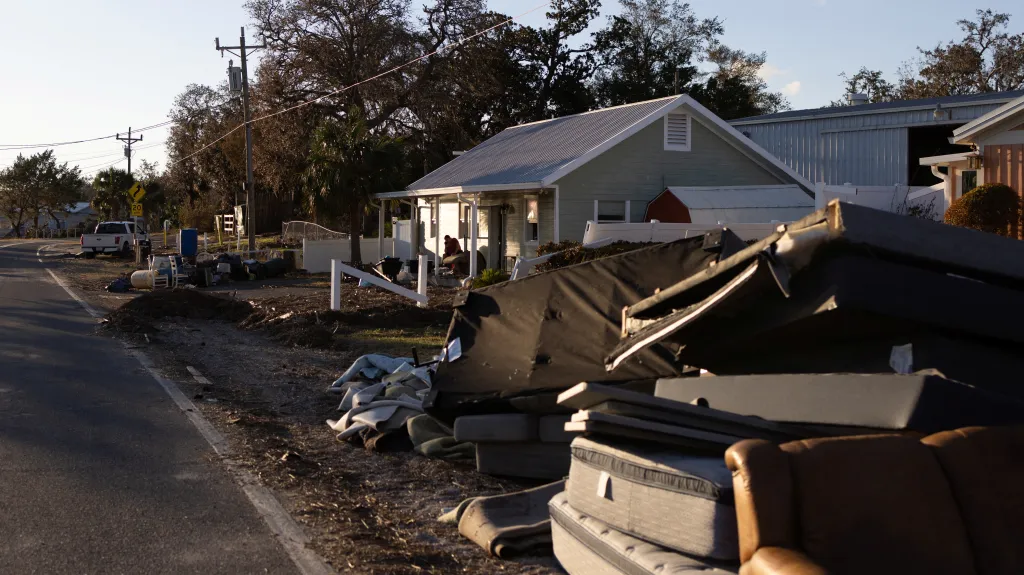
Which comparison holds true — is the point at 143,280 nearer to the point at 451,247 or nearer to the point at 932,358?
the point at 451,247

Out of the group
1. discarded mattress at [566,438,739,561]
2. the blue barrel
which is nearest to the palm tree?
the blue barrel

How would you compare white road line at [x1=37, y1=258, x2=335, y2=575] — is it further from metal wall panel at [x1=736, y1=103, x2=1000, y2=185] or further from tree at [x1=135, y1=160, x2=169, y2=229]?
tree at [x1=135, y1=160, x2=169, y2=229]

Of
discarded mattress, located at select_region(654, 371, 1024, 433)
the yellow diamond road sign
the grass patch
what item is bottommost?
the grass patch

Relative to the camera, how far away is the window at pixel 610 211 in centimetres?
2581

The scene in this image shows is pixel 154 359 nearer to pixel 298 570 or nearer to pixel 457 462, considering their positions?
pixel 457 462

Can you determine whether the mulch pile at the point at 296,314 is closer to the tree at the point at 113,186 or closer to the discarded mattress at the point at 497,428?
the discarded mattress at the point at 497,428

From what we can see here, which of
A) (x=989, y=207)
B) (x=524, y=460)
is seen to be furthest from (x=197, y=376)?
(x=989, y=207)

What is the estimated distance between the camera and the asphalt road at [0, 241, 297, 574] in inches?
211

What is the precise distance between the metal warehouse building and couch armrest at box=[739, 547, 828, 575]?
101 ft

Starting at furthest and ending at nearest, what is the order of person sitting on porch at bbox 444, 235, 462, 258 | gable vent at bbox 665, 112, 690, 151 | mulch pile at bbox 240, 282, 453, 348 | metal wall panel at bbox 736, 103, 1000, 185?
metal wall panel at bbox 736, 103, 1000, 185
person sitting on porch at bbox 444, 235, 462, 258
gable vent at bbox 665, 112, 690, 151
mulch pile at bbox 240, 282, 453, 348

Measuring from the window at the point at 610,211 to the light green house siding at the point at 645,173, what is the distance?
171mm

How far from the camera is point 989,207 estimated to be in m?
16.8

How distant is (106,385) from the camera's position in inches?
437

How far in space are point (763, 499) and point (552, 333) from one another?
12.5 feet
